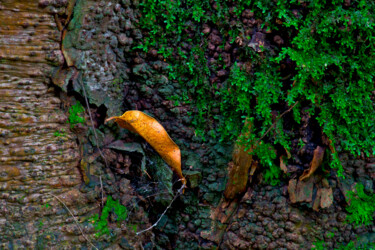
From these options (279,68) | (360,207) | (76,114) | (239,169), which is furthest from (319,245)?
(76,114)

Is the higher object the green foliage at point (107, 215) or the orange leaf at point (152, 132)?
the orange leaf at point (152, 132)

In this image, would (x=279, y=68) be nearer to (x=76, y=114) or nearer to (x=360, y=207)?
(x=360, y=207)

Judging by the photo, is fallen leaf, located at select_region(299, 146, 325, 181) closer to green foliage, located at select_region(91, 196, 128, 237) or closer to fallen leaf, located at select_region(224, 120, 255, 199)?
fallen leaf, located at select_region(224, 120, 255, 199)

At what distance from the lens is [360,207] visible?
1.98 metres

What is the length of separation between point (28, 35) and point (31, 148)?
536 mm

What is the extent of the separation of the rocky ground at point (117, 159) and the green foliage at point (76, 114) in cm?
3

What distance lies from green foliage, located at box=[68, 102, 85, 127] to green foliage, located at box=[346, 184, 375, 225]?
1.55m

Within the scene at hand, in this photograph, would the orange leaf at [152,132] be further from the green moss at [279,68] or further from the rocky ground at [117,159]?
the green moss at [279,68]

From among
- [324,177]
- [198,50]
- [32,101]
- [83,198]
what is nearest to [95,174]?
[83,198]

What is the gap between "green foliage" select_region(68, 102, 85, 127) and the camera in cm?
177

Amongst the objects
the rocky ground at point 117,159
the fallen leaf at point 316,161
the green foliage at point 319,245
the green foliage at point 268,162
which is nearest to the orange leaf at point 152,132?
the rocky ground at point 117,159

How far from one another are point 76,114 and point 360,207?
5.48ft

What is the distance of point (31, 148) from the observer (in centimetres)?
167

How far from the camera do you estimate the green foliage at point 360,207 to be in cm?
197
